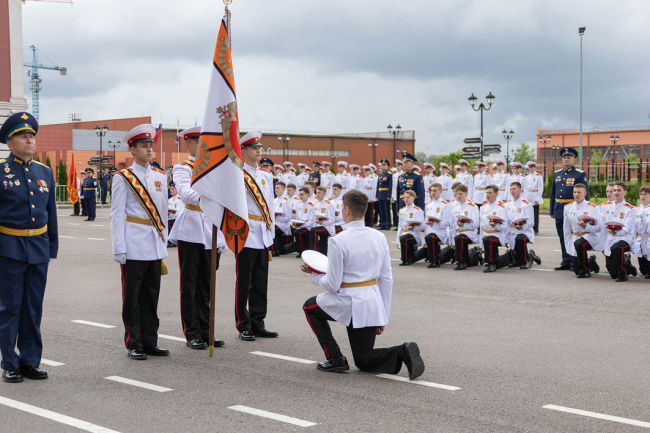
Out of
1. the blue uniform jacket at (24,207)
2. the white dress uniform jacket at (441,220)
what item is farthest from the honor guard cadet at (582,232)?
the blue uniform jacket at (24,207)

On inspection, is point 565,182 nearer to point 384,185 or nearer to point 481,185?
point 481,185

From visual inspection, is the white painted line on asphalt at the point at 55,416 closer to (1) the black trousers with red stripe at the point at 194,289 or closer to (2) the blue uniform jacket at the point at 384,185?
(1) the black trousers with red stripe at the point at 194,289

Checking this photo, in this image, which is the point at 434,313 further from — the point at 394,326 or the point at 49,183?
the point at 49,183

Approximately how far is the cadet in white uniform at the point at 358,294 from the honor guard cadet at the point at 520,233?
893 cm

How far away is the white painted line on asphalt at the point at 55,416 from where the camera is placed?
5.68m

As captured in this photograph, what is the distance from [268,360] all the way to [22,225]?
2.48 m

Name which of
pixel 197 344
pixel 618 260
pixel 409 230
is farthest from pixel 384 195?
pixel 197 344

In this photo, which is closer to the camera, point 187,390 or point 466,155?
point 187,390

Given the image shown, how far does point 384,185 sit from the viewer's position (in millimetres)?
27078

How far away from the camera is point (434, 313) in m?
10.6

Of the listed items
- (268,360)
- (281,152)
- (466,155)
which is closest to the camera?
(268,360)

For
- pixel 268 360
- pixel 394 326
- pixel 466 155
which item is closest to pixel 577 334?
pixel 394 326

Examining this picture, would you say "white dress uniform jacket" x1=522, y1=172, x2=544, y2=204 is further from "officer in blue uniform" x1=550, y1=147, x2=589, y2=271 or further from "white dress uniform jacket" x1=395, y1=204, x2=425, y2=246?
"white dress uniform jacket" x1=395, y1=204, x2=425, y2=246

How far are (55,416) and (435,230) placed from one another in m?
11.4
